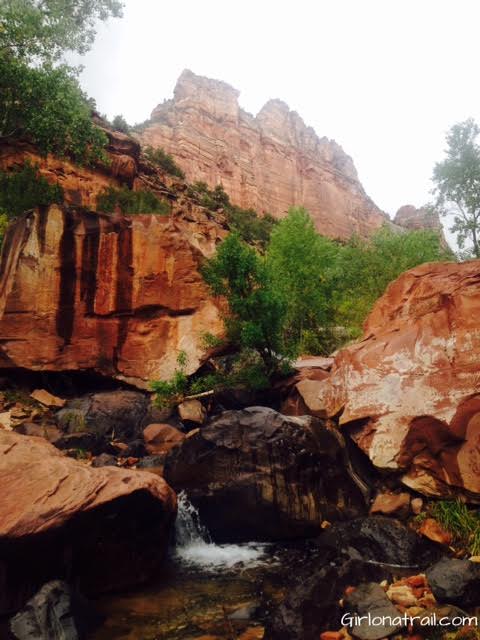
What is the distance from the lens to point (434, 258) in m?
24.7

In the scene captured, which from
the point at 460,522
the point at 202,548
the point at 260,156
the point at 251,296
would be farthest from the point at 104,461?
the point at 260,156

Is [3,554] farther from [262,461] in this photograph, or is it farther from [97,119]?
[97,119]

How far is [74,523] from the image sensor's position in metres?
5.39

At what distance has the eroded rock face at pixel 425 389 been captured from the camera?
663cm

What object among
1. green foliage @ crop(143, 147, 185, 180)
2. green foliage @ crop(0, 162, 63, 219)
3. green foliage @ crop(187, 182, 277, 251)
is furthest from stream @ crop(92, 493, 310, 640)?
green foliage @ crop(143, 147, 185, 180)

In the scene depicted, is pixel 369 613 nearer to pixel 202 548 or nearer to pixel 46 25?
pixel 202 548

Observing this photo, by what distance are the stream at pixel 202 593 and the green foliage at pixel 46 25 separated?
1525cm

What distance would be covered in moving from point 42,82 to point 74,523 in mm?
14294

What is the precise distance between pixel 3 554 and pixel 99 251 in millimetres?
11232

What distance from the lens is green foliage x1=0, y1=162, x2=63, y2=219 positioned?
17562 mm

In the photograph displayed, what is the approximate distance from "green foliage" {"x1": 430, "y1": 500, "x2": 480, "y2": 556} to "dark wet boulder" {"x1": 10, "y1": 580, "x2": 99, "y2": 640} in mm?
4922

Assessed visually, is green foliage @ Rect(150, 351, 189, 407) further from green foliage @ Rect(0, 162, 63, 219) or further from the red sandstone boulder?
green foliage @ Rect(0, 162, 63, 219)

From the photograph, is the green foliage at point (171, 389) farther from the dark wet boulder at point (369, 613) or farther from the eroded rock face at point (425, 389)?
the dark wet boulder at point (369, 613)

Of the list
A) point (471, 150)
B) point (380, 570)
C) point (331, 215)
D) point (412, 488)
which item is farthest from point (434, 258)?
point (331, 215)
